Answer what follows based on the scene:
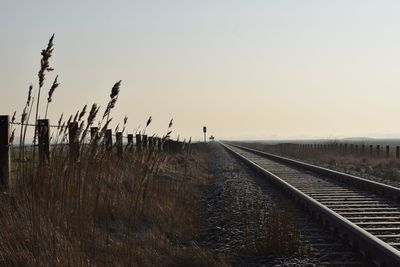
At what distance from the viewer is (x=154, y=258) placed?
6305 millimetres

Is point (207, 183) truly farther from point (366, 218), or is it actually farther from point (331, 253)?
point (331, 253)

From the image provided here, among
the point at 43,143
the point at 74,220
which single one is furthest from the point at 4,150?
the point at 74,220

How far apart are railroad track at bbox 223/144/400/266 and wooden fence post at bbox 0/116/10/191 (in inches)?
162

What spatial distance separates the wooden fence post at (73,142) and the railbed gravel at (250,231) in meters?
2.07

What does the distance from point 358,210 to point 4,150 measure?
20.8ft

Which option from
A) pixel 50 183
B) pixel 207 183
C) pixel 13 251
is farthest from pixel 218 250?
pixel 207 183

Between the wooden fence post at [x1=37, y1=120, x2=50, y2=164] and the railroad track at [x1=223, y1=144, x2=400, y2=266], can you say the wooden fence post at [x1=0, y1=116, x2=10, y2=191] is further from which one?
the railroad track at [x1=223, y1=144, x2=400, y2=266]

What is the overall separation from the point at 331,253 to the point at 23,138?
3649 mm

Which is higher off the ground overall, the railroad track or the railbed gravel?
the railroad track

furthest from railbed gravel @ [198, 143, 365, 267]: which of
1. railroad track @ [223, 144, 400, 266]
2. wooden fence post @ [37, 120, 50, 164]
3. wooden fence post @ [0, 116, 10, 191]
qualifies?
wooden fence post @ [0, 116, 10, 191]

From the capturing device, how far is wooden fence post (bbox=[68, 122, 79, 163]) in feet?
19.5

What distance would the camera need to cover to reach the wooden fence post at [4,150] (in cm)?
685

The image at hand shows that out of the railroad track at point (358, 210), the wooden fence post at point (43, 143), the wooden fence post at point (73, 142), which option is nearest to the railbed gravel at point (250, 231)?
the railroad track at point (358, 210)

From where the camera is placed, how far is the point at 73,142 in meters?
6.14
